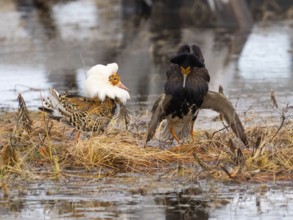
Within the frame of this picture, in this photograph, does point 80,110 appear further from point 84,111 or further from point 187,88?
point 187,88

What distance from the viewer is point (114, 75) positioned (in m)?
11.0

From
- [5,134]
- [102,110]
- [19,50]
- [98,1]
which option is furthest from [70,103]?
[98,1]

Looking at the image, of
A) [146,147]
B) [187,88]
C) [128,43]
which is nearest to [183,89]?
[187,88]

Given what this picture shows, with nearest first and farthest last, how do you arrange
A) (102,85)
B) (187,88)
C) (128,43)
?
(187,88)
(102,85)
(128,43)

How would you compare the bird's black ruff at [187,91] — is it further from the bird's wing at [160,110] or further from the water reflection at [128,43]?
the water reflection at [128,43]

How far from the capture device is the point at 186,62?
10445 millimetres

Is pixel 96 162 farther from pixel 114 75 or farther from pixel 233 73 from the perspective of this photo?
pixel 233 73

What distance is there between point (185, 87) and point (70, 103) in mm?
1224

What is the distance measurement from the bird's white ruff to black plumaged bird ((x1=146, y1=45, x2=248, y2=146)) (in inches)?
17.1

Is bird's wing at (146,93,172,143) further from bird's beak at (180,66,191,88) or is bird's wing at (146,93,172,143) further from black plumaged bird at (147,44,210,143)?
bird's beak at (180,66,191,88)

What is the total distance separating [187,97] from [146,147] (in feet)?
2.21

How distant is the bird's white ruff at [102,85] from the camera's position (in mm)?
10766

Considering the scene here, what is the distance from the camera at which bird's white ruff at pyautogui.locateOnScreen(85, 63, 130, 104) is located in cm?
1077

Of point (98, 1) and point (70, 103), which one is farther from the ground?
point (98, 1)
